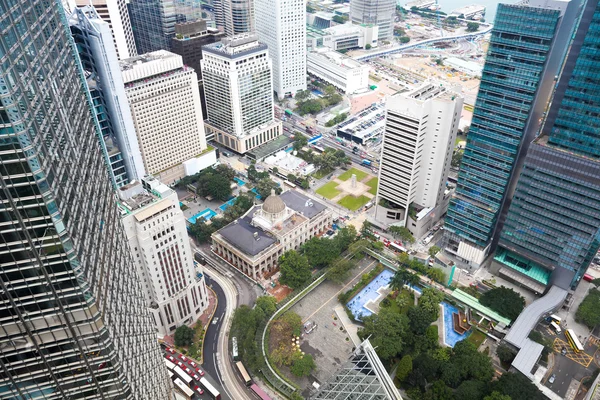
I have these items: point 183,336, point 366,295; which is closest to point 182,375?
point 183,336

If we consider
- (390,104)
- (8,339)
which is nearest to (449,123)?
(390,104)

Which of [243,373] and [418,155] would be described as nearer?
[243,373]

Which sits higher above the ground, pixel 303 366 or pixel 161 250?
pixel 161 250

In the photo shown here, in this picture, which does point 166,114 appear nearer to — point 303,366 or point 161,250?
point 161,250

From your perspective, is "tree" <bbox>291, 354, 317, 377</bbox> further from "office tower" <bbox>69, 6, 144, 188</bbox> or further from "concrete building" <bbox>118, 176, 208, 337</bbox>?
"office tower" <bbox>69, 6, 144, 188</bbox>

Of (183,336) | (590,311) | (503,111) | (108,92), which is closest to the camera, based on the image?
(503,111)

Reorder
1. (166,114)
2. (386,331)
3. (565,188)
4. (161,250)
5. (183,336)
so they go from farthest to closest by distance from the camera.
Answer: (166,114) < (183,336) < (565,188) < (386,331) < (161,250)

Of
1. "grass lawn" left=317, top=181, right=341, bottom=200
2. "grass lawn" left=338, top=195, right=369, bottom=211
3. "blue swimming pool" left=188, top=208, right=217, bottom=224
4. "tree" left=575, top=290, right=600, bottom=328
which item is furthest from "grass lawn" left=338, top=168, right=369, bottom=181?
"tree" left=575, top=290, right=600, bottom=328

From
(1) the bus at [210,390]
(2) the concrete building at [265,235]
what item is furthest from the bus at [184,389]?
(2) the concrete building at [265,235]
